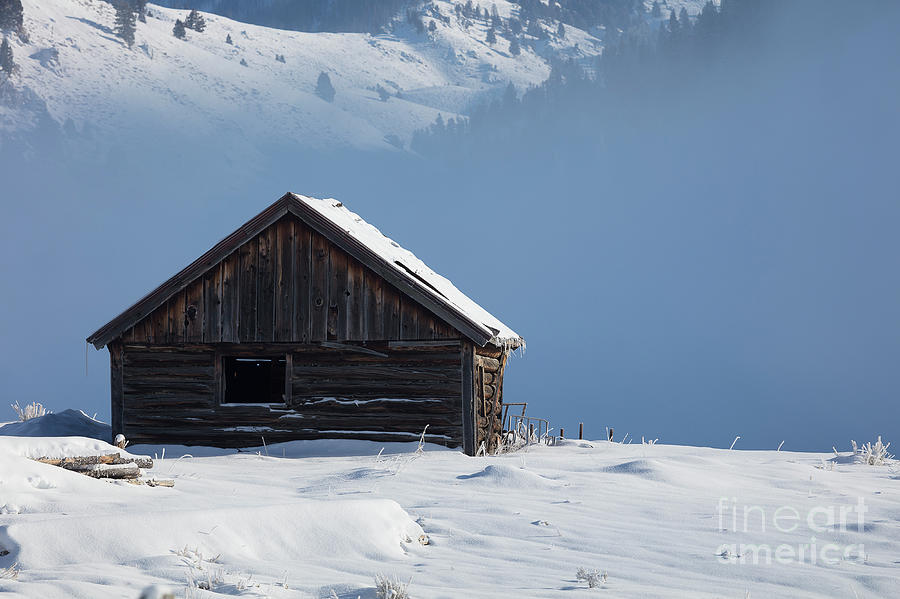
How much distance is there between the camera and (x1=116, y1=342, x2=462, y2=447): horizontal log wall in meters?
14.7

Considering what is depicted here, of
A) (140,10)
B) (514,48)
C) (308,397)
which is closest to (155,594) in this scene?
(308,397)

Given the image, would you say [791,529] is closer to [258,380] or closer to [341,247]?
[341,247]

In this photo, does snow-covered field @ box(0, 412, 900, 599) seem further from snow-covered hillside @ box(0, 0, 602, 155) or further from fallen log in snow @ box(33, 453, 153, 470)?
snow-covered hillside @ box(0, 0, 602, 155)

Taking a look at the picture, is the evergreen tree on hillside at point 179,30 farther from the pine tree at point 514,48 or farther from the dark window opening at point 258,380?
the dark window opening at point 258,380

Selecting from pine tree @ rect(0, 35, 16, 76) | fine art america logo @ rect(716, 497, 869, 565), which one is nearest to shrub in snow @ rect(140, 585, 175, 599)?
fine art america logo @ rect(716, 497, 869, 565)

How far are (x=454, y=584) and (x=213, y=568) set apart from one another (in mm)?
1672

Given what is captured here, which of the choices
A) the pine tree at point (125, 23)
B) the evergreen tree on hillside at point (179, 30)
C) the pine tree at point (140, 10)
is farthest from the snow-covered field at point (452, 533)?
the evergreen tree on hillside at point (179, 30)

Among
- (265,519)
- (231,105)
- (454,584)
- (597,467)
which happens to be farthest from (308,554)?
(231,105)

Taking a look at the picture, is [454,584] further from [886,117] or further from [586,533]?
[886,117]

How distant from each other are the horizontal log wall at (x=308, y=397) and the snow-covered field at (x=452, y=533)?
403 centimetres

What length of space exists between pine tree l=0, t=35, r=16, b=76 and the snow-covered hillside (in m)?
1.75

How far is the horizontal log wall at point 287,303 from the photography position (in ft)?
48.6

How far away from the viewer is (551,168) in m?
164

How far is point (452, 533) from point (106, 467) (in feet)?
14.2
